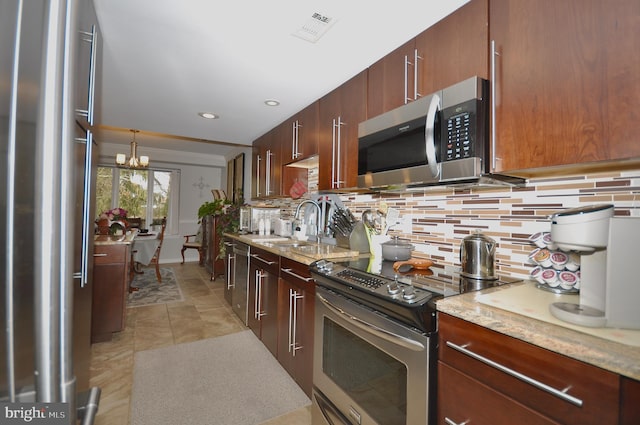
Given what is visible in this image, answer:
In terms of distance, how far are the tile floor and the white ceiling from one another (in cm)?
223

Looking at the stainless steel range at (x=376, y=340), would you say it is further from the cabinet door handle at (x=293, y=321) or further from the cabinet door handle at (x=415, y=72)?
the cabinet door handle at (x=415, y=72)

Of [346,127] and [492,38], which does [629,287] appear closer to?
[492,38]

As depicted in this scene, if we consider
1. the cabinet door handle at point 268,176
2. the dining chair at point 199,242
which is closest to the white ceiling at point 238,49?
the cabinet door handle at point 268,176

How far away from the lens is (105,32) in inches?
66.5

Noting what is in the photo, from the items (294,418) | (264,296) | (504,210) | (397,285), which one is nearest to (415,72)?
(504,210)

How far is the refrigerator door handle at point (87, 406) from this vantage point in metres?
0.57

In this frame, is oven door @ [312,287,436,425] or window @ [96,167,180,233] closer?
oven door @ [312,287,436,425]

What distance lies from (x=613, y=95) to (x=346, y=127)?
1.45 metres

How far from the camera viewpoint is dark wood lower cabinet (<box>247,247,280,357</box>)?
7.45ft

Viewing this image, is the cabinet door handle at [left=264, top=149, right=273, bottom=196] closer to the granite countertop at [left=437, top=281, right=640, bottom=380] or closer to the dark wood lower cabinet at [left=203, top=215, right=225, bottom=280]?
the dark wood lower cabinet at [left=203, top=215, right=225, bottom=280]

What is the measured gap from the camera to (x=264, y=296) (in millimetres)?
2463

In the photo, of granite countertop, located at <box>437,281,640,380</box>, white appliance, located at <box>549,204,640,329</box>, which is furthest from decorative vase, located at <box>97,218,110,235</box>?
white appliance, located at <box>549,204,640,329</box>

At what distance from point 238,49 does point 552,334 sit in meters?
2.09

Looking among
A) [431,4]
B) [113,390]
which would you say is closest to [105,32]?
[431,4]
